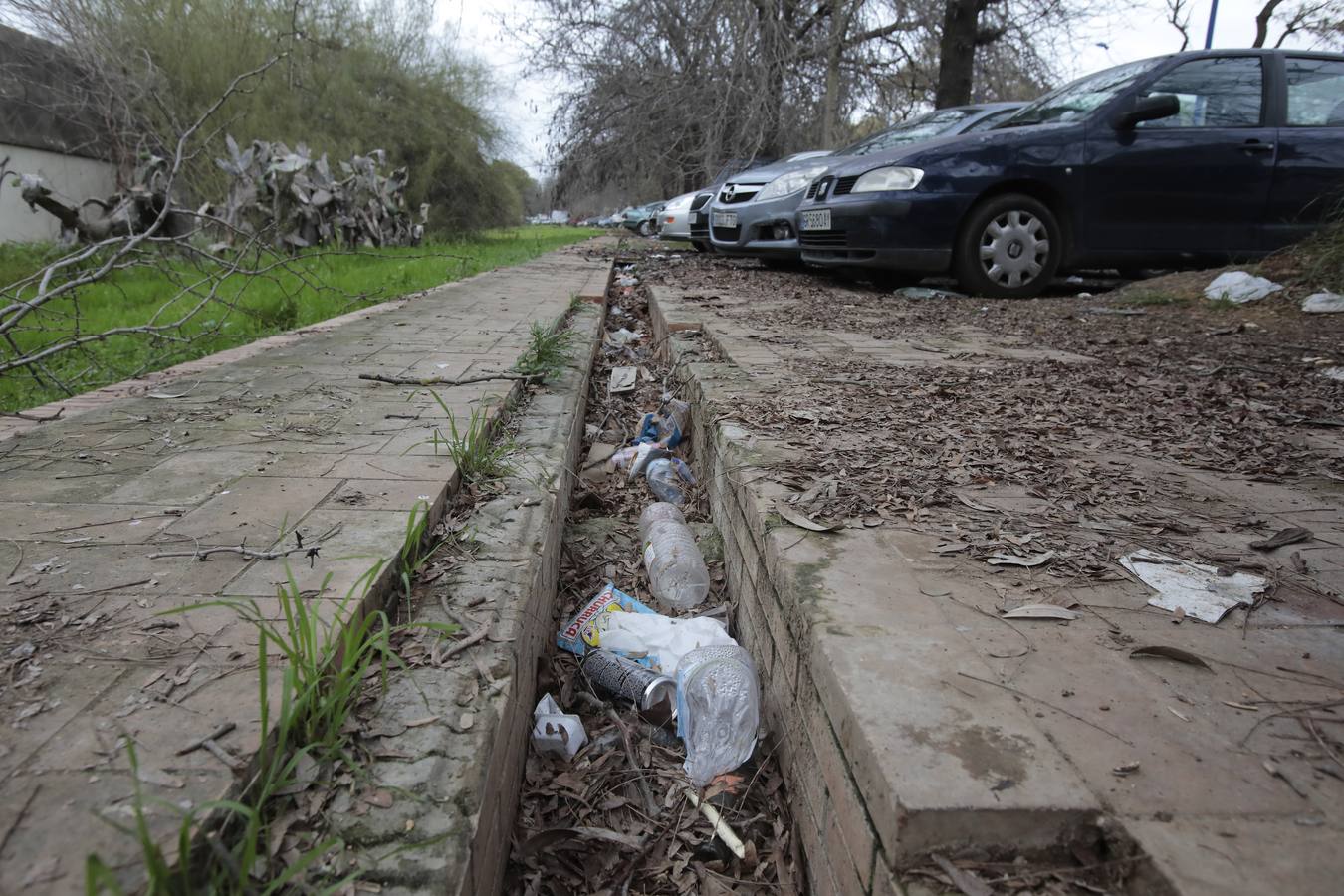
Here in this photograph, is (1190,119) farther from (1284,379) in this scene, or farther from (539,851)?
(539,851)

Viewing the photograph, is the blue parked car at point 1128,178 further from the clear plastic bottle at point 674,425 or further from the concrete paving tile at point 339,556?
the concrete paving tile at point 339,556

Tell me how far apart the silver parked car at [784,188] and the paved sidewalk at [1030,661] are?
5.63m

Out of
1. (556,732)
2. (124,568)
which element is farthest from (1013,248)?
(124,568)

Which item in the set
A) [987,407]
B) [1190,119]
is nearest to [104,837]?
[987,407]

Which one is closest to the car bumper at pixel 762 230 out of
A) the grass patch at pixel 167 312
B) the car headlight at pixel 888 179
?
the car headlight at pixel 888 179

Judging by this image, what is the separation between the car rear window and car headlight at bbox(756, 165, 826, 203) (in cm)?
389

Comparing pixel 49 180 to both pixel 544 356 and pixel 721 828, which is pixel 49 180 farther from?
pixel 721 828

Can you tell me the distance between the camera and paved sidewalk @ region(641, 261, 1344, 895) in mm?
1021

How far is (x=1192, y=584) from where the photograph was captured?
1.64m

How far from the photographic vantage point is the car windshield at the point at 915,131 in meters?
7.53

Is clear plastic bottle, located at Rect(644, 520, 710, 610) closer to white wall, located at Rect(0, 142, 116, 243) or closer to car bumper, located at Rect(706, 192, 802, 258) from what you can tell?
car bumper, located at Rect(706, 192, 802, 258)

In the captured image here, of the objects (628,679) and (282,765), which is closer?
(282,765)

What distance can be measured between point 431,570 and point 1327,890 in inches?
64.2

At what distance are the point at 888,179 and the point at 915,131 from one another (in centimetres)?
193
